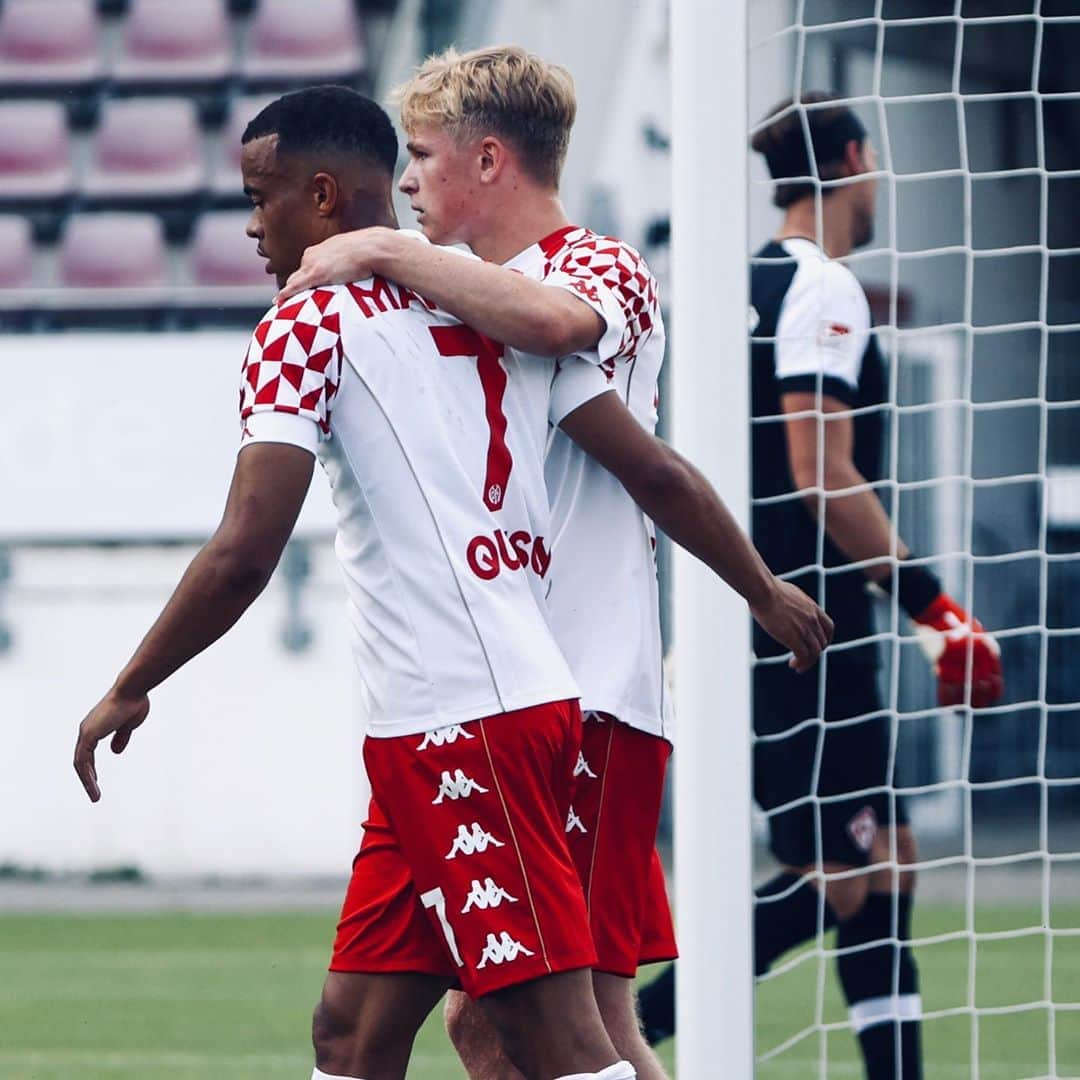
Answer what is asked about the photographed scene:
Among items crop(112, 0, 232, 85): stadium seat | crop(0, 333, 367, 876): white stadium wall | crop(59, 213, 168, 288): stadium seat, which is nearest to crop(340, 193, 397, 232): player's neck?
crop(0, 333, 367, 876): white stadium wall

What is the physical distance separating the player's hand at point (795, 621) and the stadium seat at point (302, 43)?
10368mm

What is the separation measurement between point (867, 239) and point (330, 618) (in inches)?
258

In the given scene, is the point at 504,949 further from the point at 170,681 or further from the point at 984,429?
the point at 984,429

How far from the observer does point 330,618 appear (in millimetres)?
10086

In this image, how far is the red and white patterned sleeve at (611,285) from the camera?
244 centimetres

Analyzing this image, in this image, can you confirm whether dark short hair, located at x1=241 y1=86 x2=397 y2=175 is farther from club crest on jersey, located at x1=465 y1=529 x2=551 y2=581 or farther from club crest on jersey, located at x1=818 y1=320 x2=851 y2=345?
club crest on jersey, located at x1=818 y1=320 x2=851 y2=345

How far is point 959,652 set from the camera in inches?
137

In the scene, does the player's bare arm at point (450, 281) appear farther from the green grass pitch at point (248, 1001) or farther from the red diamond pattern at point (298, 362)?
the green grass pitch at point (248, 1001)

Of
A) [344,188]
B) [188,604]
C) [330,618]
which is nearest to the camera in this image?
[188,604]

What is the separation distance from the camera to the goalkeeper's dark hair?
361 centimetres

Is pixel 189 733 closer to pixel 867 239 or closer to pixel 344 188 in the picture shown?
pixel 867 239

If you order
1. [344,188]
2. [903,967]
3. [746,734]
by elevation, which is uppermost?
[344,188]

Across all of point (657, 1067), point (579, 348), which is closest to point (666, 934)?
point (657, 1067)

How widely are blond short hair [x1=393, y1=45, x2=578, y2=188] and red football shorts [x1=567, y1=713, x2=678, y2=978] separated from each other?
2.36 feet
